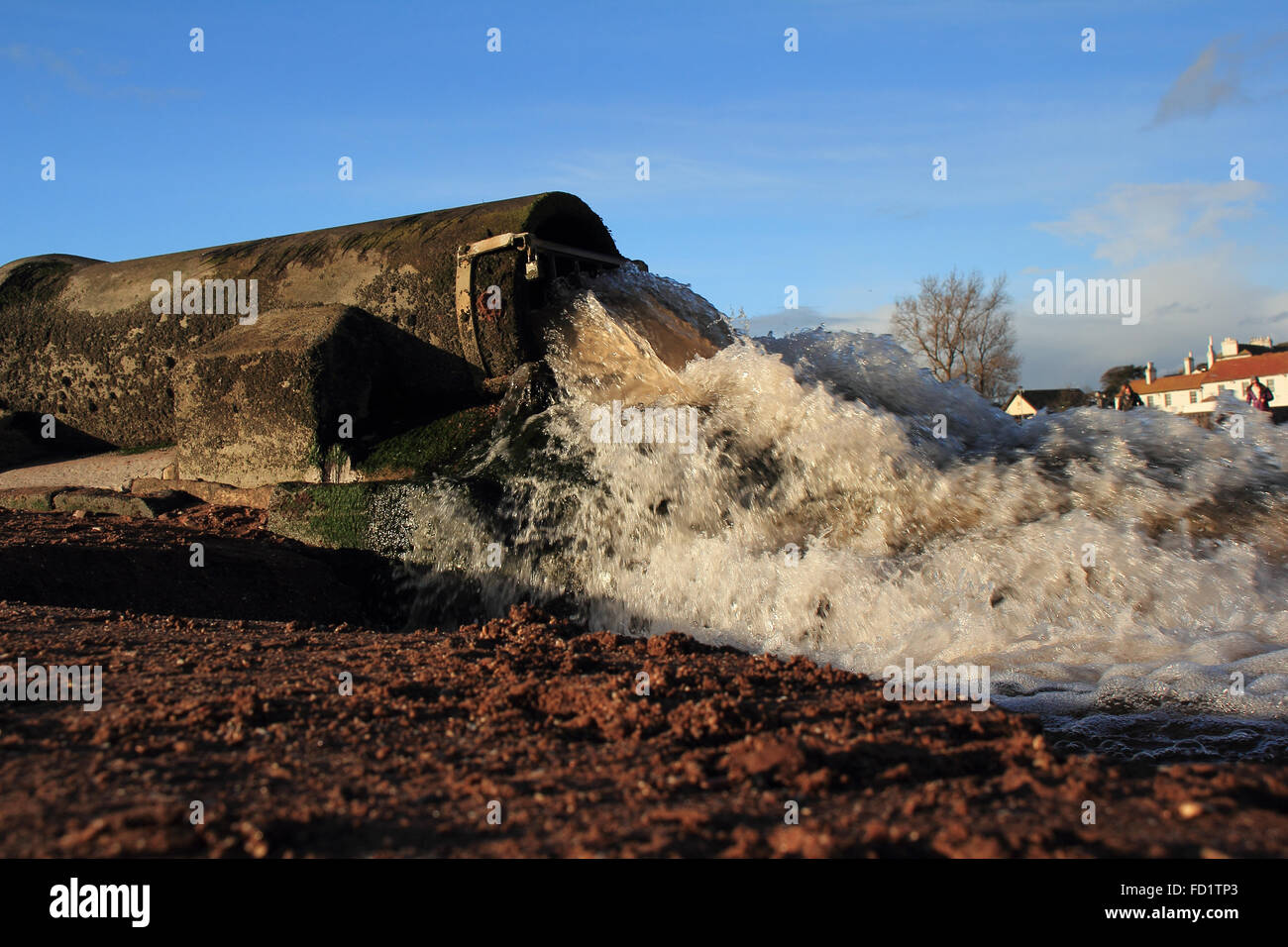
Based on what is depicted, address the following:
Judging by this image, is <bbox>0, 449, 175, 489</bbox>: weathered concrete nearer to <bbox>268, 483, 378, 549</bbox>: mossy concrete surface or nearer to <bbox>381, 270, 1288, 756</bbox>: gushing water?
<bbox>268, 483, 378, 549</bbox>: mossy concrete surface

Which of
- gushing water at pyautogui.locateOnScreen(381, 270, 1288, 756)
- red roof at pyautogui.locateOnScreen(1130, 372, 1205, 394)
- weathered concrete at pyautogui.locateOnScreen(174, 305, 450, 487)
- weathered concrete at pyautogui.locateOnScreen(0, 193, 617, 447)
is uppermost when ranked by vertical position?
red roof at pyautogui.locateOnScreen(1130, 372, 1205, 394)

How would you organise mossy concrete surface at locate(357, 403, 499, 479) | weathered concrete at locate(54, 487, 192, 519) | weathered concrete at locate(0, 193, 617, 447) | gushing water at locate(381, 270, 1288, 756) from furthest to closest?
1. weathered concrete at locate(0, 193, 617, 447)
2. weathered concrete at locate(54, 487, 192, 519)
3. mossy concrete surface at locate(357, 403, 499, 479)
4. gushing water at locate(381, 270, 1288, 756)

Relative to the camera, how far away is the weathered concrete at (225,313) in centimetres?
738

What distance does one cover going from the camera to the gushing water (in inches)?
185

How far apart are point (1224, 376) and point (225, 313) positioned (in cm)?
5862

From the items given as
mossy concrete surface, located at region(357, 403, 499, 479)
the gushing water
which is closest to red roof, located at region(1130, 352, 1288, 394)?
the gushing water

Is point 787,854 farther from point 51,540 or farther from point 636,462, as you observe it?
point 51,540

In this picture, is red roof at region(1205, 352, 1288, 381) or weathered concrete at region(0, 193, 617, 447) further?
red roof at region(1205, 352, 1288, 381)

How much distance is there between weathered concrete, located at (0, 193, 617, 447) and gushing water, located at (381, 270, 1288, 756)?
3.38ft

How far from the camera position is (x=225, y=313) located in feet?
26.9

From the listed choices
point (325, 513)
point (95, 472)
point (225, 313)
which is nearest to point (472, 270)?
point (325, 513)

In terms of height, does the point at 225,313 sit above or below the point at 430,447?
above

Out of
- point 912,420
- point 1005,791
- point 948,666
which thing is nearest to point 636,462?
point 912,420

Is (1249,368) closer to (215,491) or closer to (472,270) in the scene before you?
(472,270)
